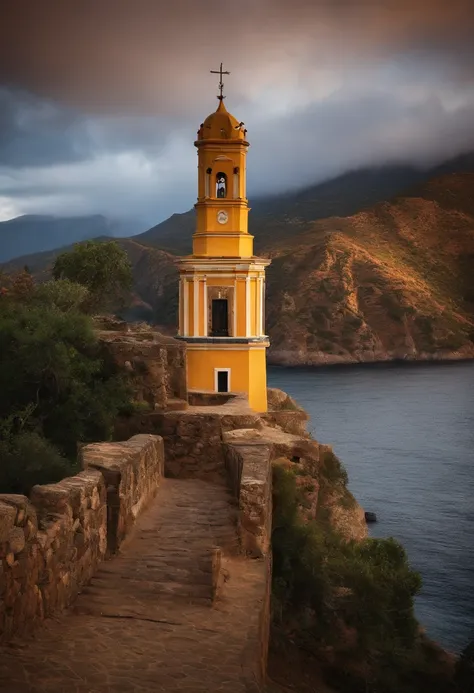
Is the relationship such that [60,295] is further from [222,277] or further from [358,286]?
[358,286]

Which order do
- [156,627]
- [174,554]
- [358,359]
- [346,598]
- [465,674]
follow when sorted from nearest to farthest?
[156,627]
[174,554]
[346,598]
[465,674]
[358,359]

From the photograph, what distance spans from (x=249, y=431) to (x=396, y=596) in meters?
5.62

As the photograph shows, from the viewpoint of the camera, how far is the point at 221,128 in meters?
30.4

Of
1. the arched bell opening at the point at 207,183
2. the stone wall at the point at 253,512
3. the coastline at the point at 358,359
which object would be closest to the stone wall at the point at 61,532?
the stone wall at the point at 253,512

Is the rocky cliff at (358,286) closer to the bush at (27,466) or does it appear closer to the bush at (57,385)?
the bush at (57,385)

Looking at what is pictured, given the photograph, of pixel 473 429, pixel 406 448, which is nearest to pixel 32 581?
pixel 406 448

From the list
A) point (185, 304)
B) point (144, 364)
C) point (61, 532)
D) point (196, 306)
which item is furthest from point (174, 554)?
point (185, 304)

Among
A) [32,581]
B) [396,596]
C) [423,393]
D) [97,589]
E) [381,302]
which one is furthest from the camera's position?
[381,302]

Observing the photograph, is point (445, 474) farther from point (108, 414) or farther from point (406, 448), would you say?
point (108, 414)

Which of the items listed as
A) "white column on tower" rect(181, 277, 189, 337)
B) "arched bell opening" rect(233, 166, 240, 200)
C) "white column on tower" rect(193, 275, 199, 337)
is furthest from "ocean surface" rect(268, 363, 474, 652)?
"arched bell opening" rect(233, 166, 240, 200)

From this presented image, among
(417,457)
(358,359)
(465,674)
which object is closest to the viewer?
(465,674)

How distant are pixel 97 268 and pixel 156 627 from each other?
2386 centimetres

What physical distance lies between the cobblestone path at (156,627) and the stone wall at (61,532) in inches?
5.8

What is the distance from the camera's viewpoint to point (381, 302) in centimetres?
10138
